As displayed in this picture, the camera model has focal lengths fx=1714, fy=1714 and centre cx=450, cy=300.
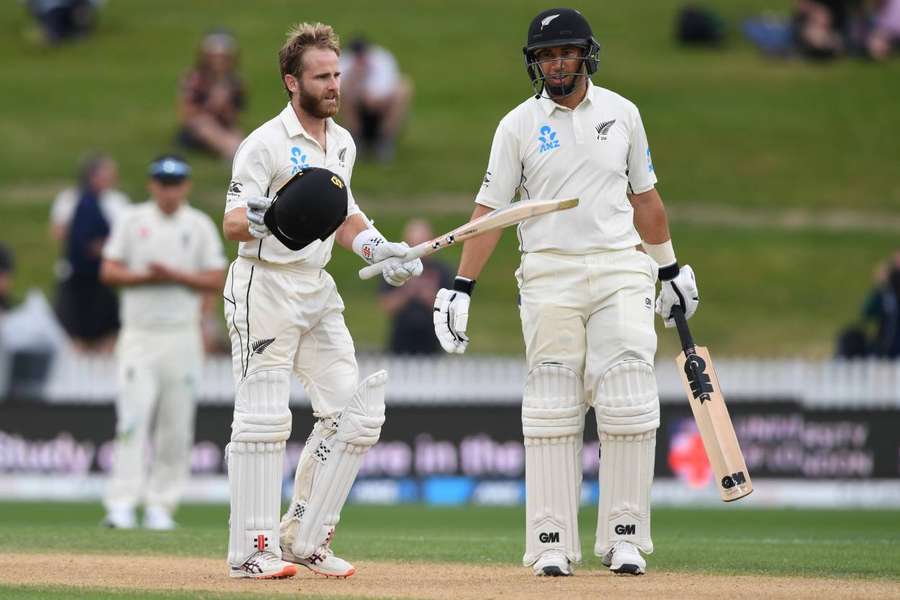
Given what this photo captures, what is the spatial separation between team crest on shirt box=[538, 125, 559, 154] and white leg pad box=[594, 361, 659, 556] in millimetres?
995

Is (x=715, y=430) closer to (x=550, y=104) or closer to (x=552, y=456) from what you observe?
(x=552, y=456)

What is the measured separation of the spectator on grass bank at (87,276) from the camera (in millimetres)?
16750

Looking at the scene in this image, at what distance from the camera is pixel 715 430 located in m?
7.54

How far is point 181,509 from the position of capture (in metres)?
14.0

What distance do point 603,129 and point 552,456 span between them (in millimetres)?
1443

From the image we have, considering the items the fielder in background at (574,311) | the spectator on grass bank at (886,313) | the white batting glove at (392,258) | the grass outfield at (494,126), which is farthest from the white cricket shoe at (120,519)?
the grass outfield at (494,126)

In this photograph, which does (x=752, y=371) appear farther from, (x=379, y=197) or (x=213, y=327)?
(x=379, y=197)

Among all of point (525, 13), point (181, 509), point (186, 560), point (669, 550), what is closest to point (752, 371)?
→ point (181, 509)

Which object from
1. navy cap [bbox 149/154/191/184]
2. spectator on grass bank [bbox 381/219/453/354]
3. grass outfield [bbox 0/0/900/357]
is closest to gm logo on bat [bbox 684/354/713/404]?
navy cap [bbox 149/154/191/184]

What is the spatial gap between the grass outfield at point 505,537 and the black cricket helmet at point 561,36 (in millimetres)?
2260

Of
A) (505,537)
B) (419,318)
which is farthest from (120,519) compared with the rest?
(419,318)

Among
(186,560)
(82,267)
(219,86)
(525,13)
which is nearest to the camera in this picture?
(186,560)

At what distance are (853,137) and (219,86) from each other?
10604mm

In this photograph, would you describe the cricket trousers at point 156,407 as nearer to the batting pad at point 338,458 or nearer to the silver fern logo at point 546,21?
the batting pad at point 338,458
